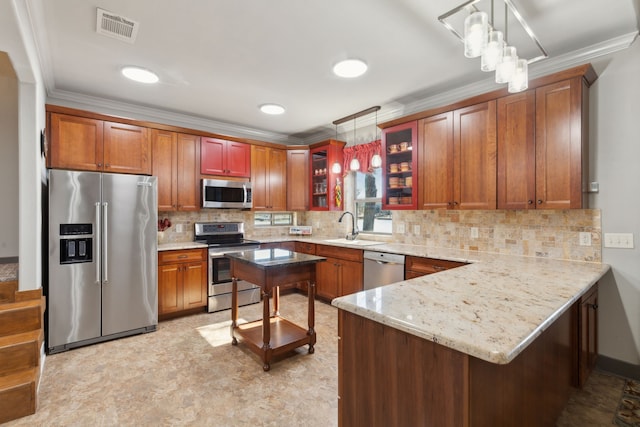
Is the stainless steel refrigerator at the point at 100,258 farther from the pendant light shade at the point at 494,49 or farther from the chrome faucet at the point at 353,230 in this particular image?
the pendant light shade at the point at 494,49

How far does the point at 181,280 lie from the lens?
146 inches

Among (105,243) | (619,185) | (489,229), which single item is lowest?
(105,243)

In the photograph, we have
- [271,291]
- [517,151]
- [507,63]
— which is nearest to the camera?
[507,63]

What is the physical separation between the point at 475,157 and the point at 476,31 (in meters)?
1.79

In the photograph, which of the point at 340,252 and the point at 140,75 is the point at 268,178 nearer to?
the point at 340,252

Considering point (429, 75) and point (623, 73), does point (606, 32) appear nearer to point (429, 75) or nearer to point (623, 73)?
point (623, 73)

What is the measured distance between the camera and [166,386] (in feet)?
7.52

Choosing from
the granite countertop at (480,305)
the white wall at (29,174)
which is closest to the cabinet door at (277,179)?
the white wall at (29,174)

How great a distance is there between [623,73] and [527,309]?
93.7 inches

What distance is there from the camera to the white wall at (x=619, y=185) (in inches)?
92.7

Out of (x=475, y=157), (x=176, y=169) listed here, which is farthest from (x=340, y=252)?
(x=176, y=169)

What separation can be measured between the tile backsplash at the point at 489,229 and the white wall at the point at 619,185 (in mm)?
142

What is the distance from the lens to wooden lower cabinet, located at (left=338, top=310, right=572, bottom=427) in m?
1.01

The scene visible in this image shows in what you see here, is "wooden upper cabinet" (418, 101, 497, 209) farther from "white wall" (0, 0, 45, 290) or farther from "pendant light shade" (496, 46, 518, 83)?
"white wall" (0, 0, 45, 290)
